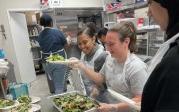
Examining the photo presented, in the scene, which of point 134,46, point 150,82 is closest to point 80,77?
point 134,46

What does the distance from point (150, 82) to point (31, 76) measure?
5.18 m

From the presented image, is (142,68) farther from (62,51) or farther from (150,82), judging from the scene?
(62,51)

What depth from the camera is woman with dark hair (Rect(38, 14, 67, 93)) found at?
12.1 ft

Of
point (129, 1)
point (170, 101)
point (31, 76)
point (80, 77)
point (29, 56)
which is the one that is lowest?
point (31, 76)

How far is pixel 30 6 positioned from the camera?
5.44 m

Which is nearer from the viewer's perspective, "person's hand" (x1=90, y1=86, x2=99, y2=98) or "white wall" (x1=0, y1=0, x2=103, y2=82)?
"person's hand" (x1=90, y1=86, x2=99, y2=98)

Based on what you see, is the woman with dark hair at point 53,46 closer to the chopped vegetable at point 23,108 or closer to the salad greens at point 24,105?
the salad greens at point 24,105

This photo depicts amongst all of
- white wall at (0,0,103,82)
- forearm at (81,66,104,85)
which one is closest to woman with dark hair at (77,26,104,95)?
forearm at (81,66,104,85)

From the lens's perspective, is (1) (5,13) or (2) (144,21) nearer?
(2) (144,21)

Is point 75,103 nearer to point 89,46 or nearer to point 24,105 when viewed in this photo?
point 24,105

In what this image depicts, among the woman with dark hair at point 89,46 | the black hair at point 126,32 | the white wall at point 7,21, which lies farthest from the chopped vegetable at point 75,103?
the white wall at point 7,21

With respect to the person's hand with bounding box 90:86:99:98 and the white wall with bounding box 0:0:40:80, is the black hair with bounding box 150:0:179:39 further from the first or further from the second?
the white wall with bounding box 0:0:40:80

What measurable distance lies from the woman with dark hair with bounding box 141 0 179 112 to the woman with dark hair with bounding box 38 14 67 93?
3093mm

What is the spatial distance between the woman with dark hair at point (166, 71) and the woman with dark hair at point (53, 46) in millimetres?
3093
